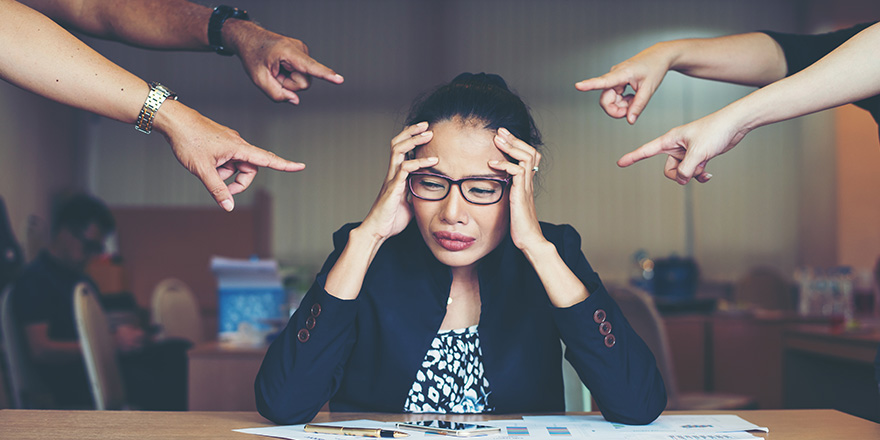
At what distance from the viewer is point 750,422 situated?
109 cm

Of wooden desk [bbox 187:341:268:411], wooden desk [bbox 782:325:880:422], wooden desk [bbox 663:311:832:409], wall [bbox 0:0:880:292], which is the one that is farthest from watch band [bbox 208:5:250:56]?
wall [bbox 0:0:880:292]

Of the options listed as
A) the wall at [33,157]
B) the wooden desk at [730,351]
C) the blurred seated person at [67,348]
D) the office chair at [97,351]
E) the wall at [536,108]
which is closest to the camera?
the office chair at [97,351]

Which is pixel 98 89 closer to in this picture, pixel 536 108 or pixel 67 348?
pixel 67 348

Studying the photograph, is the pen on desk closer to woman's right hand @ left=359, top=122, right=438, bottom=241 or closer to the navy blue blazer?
the navy blue blazer

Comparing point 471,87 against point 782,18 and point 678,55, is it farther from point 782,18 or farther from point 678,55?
point 782,18

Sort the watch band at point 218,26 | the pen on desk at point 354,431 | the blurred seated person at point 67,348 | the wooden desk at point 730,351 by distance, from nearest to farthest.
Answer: the pen on desk at point 354,431
the watch band at point 218,26
the blurred seated person at point 67,348
the wooden desk at point 730,351

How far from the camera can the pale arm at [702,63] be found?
1276 millimetres

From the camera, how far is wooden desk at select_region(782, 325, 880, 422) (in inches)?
99.0

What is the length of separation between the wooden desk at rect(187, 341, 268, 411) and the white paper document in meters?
1.34

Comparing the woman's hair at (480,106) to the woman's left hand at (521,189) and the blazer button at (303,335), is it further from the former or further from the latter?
the blazer button at (303,335)

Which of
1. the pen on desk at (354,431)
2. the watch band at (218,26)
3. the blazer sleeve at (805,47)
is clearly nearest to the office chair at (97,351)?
the watch band at (218,26)

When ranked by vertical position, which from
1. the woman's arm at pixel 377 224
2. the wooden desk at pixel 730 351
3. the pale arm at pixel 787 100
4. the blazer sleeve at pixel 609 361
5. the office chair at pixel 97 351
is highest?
the pale arm at pixel 787 100

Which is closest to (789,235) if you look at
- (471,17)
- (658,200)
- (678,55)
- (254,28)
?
(658,200)

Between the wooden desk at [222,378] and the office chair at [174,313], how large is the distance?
4.06 ft
